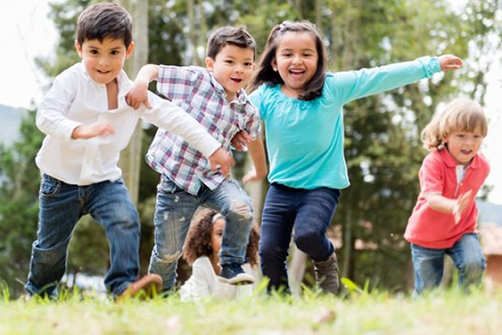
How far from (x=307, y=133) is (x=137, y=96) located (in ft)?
4.38

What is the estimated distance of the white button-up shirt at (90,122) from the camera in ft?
15.1

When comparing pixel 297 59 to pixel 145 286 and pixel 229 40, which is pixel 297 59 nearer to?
pixel 229 40

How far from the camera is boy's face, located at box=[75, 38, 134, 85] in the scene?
15.2ft

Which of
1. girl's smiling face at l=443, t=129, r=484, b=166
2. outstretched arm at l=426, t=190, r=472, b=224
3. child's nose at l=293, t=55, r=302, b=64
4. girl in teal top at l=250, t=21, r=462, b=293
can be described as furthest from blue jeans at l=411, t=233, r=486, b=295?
child's nose at l=293, t=55, r=302, b=64

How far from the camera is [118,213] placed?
4.61 metres

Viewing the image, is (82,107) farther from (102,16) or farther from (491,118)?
(491,118)

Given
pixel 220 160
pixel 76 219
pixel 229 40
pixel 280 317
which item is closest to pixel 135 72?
pixel 229 40

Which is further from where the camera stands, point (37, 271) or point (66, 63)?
point (66, 63)

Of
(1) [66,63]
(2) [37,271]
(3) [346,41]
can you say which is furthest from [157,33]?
(2) [37,271]

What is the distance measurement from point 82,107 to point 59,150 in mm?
315

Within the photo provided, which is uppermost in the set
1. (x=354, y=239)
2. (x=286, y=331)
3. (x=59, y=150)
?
(x=59, y=150)

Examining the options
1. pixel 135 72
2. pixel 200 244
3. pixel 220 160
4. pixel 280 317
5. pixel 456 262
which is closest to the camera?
pixel 280 317

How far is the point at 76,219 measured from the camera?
4844 mm

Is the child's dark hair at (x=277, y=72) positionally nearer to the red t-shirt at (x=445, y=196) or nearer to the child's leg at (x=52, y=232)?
the red t-shirt at (x=445, y=196)
